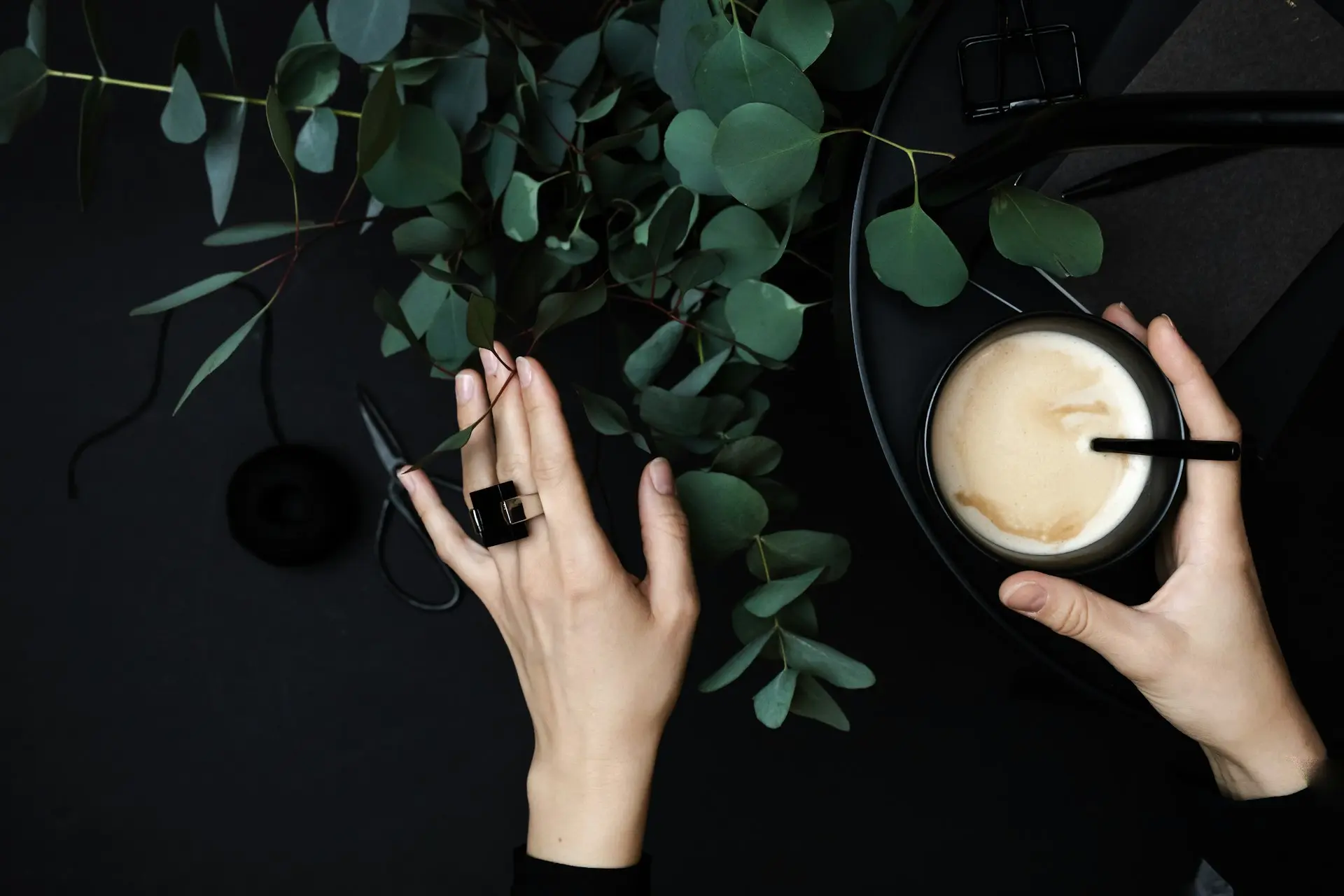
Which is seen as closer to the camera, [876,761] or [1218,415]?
[1218,415]

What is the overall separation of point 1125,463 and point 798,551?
252 mm

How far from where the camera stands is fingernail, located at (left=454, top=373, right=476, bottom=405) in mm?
717

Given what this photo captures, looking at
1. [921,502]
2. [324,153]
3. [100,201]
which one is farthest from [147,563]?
[921,502]

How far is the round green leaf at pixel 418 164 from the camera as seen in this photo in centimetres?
66

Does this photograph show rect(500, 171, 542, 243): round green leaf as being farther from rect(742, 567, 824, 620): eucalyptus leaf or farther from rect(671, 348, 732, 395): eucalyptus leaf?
rect(742, 567, 824, 620): eucalyptus leaf

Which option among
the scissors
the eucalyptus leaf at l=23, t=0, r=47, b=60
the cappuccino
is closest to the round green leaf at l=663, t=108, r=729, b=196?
the cappuccino

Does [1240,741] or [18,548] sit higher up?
[1240,741]

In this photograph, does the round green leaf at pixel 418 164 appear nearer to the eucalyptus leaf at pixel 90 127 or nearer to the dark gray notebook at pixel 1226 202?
the eucalyptus leaf at pixel 90 127

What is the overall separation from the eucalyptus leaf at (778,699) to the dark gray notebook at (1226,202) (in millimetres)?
352

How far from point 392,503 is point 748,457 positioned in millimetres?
622

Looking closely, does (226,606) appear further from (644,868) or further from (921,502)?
(921,502)

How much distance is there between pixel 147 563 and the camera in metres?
1.21

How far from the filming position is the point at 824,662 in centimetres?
71

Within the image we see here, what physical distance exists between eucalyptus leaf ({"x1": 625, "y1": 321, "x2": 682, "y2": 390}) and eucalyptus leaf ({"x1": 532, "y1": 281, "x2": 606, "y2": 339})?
0.10 metres
